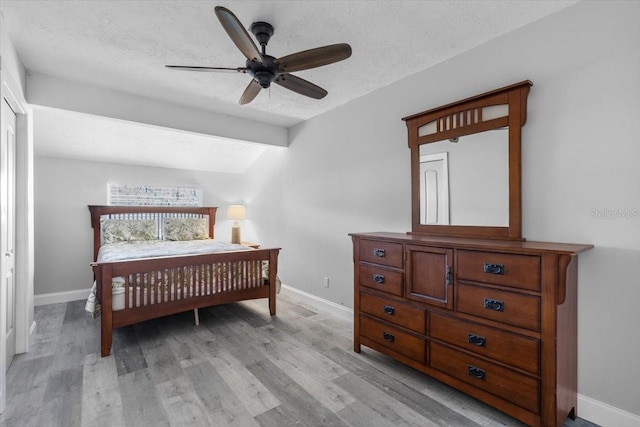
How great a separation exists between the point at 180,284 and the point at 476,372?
261 centimetres

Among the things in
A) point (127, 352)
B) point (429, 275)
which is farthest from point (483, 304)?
point (127, 352)

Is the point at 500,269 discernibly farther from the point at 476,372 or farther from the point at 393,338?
the point at 393,338

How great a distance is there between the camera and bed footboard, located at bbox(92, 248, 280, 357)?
2.61 m

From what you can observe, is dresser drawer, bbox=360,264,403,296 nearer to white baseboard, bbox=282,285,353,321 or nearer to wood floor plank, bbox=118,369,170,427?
white baseboard, bbox=282,285,353,321

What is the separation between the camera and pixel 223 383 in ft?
6.95

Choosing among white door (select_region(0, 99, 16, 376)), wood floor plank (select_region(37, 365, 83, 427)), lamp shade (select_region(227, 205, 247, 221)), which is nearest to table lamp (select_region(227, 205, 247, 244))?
lamp shade (select_region(227, 205, 247, 221))

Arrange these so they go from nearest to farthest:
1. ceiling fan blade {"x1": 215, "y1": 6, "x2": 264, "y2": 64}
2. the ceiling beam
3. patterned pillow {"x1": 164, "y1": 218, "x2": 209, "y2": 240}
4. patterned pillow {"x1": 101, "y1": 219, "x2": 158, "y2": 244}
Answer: ceiling fan blade {"x1": 215, "y1": 6, "x2": 264, "y2": 64} → the ceiling beam → patterned pillow {"x1": 101, "y1": 219, "x2": 158, "y2": 244} → patterned pillow {"x1": 164, "y1": 218, "x2": 209, "y2": 240}

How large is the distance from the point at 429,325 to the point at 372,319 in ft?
1.70

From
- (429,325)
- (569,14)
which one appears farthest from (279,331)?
(569,14)

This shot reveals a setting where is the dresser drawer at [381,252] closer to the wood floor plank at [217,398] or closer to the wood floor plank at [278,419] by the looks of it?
the wood floor plank at [278,419]

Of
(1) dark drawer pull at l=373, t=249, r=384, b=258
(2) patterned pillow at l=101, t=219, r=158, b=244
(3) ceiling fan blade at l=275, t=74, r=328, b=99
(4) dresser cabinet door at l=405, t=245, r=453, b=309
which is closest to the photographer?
(4) dresser cabinet door at l=405, t=245, r=453, b=309

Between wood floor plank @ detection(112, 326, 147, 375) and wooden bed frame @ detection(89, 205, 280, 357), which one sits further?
wooden bed frame @ detection(89, 205, 280, 357)

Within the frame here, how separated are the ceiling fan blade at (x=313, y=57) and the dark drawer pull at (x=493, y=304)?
1640 millimetres

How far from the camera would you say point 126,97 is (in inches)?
122
